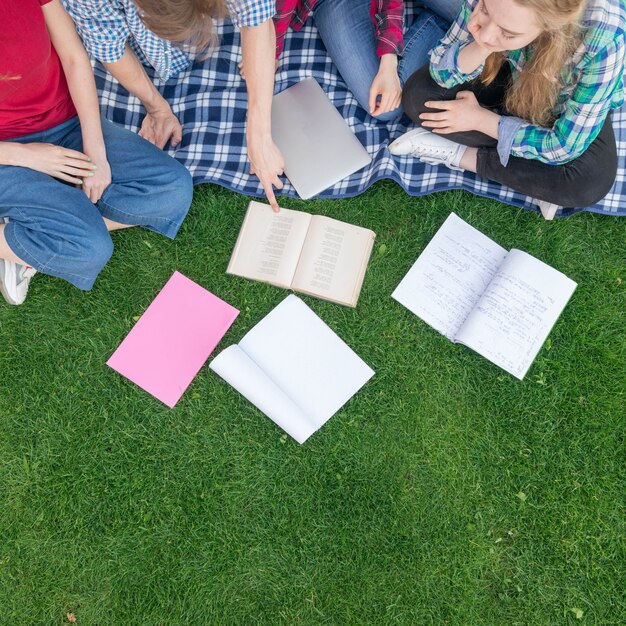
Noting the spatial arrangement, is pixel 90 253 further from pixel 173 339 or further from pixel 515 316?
pixel 515 316

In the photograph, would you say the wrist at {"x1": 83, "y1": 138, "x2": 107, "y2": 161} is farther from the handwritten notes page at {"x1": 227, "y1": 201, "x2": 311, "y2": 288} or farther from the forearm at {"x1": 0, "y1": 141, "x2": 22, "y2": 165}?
the handwritten notes page at {"x1": 227, "y1": 201, "x2": 311, "y2": 288}

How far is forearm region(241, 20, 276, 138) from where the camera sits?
1.62 m

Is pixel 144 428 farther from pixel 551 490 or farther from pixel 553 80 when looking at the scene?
pixel 553 80

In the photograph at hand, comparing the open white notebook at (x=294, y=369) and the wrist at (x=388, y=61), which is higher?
the wrist at (x=388, y=61)

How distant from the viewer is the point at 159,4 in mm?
1271

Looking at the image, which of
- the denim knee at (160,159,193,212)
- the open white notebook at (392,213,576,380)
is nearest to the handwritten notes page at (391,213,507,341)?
the open white notebook at (392,213,576,380)

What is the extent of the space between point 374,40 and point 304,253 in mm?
809

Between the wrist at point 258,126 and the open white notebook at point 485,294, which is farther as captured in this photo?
the open white notebook at point 485,294

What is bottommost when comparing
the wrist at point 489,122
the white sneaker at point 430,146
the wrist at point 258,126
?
the white sneaker at point 430,146

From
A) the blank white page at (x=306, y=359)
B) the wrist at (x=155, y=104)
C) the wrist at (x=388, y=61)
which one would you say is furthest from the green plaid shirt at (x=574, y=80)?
the wrist at (x=155, y=104)

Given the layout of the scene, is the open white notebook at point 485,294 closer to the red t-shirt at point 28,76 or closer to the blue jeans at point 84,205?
the blue jeans at point 84,205

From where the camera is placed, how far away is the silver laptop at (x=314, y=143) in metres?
2.06

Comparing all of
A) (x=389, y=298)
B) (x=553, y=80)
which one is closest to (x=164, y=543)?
(x=389, y=298)

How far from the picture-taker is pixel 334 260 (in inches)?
78.9
